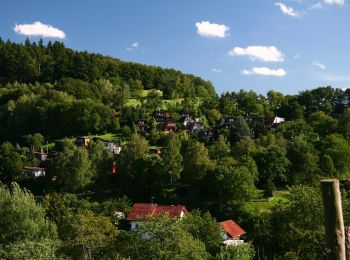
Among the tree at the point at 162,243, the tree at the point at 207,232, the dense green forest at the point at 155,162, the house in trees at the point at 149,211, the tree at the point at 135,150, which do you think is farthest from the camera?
the tree at the point at 135,150

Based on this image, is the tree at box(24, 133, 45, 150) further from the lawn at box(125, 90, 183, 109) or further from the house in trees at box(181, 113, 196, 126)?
the house in trees at box(181, 113, 196, 126)

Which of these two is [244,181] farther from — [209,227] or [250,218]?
[209,227]

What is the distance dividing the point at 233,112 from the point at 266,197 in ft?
123

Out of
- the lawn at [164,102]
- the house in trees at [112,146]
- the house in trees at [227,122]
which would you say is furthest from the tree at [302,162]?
the lawn at [164,102]

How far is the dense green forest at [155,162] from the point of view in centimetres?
2525

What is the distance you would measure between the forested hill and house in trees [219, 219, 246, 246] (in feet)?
210

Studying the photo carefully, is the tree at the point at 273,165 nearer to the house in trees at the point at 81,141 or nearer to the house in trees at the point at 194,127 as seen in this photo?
the house in trees at the point at 194,127

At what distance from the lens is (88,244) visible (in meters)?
26.0

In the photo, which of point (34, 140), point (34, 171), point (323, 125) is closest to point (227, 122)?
point (323, 125)

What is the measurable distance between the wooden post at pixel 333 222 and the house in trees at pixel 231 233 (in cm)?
2963

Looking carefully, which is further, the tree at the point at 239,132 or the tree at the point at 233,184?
the tree at the point at 239,132

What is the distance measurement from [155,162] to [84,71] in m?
61.9

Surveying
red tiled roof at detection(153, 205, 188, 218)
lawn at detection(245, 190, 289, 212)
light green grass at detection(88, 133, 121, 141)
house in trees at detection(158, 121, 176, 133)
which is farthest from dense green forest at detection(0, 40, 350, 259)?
red tiled roof at detection(153, 205, 188, 218)

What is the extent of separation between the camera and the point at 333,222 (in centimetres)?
403
